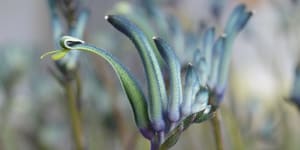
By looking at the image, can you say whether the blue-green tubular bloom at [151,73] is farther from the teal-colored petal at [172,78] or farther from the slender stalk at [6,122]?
the slender stalk at [6,122]

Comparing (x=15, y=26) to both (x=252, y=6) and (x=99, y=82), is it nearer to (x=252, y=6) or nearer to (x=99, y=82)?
(x=252, y=6)

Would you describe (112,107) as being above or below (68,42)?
below

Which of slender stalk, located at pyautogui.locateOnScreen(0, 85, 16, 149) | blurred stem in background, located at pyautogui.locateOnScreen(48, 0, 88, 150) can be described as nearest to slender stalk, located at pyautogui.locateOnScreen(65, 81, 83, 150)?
blurred stem in background, located at pyautogui.locateOnScreen(48, 0, 88, 150)

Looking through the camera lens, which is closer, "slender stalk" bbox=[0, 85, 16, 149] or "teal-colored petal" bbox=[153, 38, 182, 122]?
"teal-colored petal" bbox=[153, 38, 182, 122]

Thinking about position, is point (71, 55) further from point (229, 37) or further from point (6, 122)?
point (6, 122)

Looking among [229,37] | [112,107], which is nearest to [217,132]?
[229,37]

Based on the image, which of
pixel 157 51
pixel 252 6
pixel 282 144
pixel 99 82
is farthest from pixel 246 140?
pixel 252 6

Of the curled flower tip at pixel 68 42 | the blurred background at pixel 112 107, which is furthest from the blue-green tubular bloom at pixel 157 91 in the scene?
the blurred background at pixel 112 107

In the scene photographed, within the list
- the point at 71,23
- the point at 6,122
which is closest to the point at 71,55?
the point at 71,23

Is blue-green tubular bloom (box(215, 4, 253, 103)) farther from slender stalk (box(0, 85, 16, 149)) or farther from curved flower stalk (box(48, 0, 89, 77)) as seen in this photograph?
slender stalk (box(0, 85, 16, 149))

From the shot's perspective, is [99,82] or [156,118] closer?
[156,118]

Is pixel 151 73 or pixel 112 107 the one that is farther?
pixel 112 107
